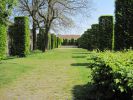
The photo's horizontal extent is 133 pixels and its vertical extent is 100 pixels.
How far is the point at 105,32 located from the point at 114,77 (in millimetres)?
25764

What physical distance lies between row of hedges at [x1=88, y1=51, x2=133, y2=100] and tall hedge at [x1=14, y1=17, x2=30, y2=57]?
21.2m

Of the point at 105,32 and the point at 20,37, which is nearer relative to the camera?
the point at 20,37

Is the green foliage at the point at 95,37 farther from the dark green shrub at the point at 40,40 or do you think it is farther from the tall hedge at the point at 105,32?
the tall hedge at the point at 105,32

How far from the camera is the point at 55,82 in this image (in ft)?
48.9

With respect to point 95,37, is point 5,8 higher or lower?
higher

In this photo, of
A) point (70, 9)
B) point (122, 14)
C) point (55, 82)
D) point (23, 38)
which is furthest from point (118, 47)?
point (70, 9)

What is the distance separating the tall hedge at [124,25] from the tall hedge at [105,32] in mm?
10487

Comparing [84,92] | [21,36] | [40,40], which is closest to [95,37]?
[40,40]

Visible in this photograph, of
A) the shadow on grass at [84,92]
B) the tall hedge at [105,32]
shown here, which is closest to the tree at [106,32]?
the tall hedge at [105,32]

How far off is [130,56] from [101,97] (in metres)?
1.80

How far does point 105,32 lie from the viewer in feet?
113

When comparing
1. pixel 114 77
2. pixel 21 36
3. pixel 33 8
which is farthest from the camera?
pixel 33 8

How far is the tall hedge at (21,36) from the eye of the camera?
108ft

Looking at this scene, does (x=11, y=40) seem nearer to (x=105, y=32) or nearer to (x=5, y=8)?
(x=105, y=32)
